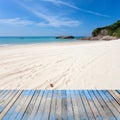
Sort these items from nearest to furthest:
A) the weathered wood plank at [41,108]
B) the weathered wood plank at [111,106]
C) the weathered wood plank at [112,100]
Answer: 1. the weathered wood plank at [41,108]
2. the weathered wood plank at [111,106]
3. the weathered wood plank at [112,100]

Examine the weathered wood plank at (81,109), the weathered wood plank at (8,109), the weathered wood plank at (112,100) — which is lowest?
the weathered wood plank at (112,100)

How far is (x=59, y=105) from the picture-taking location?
431 centimetres

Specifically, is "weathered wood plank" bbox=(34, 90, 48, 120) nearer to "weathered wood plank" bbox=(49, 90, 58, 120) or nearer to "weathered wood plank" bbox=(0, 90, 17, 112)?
"weathered wood plank" bbox=(49, 90, 58, 120)

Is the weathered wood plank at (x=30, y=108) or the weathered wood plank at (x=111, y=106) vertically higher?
the weathered wood plank at (x=30, y=108)

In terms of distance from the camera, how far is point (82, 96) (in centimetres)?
488

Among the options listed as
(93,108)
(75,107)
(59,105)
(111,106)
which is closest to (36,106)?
(59,105)

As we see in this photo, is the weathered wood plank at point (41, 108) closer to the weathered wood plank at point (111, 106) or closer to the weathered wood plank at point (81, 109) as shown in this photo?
the weathered wood plank at point (81, 109)

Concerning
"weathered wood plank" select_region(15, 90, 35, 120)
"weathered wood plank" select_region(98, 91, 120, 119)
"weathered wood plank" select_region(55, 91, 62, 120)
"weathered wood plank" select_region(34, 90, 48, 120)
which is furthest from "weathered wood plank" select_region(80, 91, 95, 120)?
"weathered wood plank" select_region(15, 90, 35, 120)

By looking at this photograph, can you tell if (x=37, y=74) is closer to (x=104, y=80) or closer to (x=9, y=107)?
(x=104, y=80)

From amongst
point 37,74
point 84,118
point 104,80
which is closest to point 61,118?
point 84,118

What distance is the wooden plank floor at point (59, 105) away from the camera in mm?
3799

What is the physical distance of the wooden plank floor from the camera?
3.80 metres

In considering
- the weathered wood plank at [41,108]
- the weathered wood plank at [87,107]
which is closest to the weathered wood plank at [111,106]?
the weathered wood plank at [87,107]

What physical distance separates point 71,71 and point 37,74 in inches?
61.6
